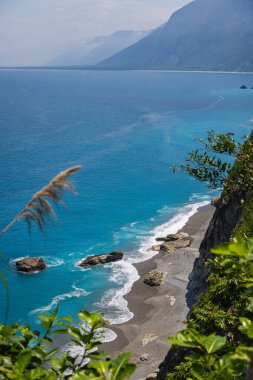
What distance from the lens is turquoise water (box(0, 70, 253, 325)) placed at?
4588 cm

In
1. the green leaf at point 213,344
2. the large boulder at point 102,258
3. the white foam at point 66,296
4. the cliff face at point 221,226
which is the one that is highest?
the green leaf at point 213,344

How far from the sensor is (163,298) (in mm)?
42844

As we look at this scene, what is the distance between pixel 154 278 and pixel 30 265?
13.2 meters

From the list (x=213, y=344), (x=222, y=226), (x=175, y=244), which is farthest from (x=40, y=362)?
(x=175, y=244)

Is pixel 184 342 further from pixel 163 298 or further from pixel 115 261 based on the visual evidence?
pixel 115 261

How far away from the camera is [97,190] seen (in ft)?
252

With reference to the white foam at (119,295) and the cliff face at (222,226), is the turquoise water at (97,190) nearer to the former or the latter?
the white foam at (119,295)

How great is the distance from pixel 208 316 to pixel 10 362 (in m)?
11.9

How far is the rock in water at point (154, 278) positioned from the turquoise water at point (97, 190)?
188 cm

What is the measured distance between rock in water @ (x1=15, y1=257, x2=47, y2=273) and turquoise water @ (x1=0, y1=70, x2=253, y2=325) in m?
0.75

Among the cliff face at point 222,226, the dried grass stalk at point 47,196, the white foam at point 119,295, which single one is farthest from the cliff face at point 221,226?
the dried grass stalk at point 47,196

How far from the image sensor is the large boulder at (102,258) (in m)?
50.8

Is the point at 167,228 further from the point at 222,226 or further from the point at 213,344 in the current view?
the point at 213,344

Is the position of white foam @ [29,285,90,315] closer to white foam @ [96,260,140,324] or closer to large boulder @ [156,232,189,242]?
white foam @ [96,260,140,324]
